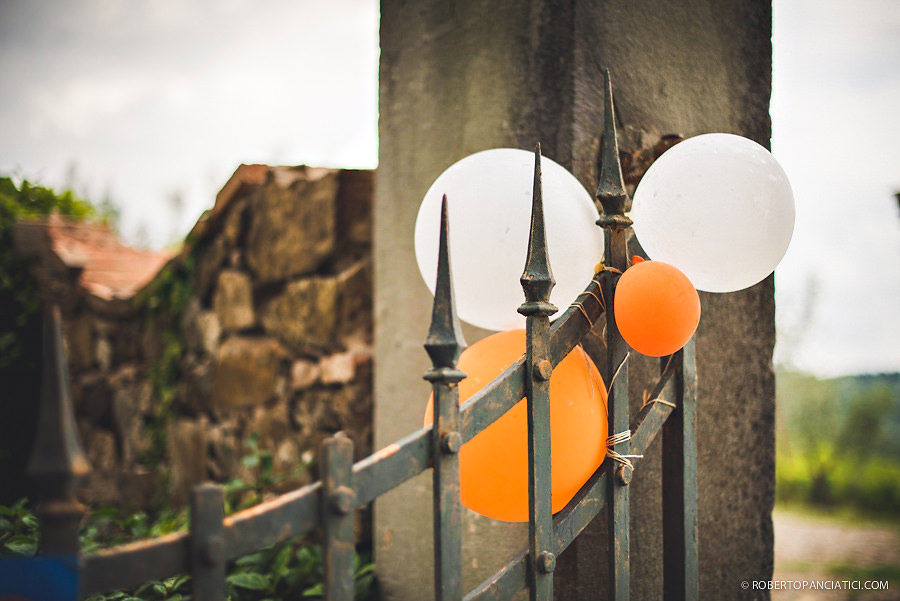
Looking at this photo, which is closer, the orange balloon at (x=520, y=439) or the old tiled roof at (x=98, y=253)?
the orange balloon at (x=520, y=439)

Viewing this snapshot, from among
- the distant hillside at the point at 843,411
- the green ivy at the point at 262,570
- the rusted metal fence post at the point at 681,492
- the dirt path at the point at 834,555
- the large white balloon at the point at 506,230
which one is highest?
the large white balloon at the point at 506,230

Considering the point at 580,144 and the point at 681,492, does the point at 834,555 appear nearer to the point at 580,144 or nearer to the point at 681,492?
the point at 681,492

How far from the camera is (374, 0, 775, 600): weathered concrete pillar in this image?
5.20ft

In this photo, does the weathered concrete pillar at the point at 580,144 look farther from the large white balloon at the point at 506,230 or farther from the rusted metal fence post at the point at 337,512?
the rusted metal fence post at the point at 337,512

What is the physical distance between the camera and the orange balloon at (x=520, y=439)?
104 cm

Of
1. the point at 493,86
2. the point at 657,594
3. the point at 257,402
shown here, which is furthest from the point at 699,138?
the point at 257,402

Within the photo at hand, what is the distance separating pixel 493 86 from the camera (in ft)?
5.62

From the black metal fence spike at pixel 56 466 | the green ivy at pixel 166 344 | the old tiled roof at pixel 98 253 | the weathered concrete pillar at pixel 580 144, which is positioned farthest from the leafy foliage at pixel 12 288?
the black metal fence spike at pixel 56 466

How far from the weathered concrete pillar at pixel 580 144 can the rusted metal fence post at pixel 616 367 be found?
1.00 feet

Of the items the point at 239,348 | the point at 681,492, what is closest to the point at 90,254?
the point at 239,348

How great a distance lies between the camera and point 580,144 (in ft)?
5.13

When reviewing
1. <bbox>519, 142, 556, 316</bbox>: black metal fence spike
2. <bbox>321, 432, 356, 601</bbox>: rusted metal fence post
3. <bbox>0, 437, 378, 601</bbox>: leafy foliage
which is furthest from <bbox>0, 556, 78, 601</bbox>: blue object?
<bbox>0, 437, 378, 601</bbox>: leafy foliage

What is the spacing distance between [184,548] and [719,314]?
154cm

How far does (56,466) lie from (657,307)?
2.86ft
